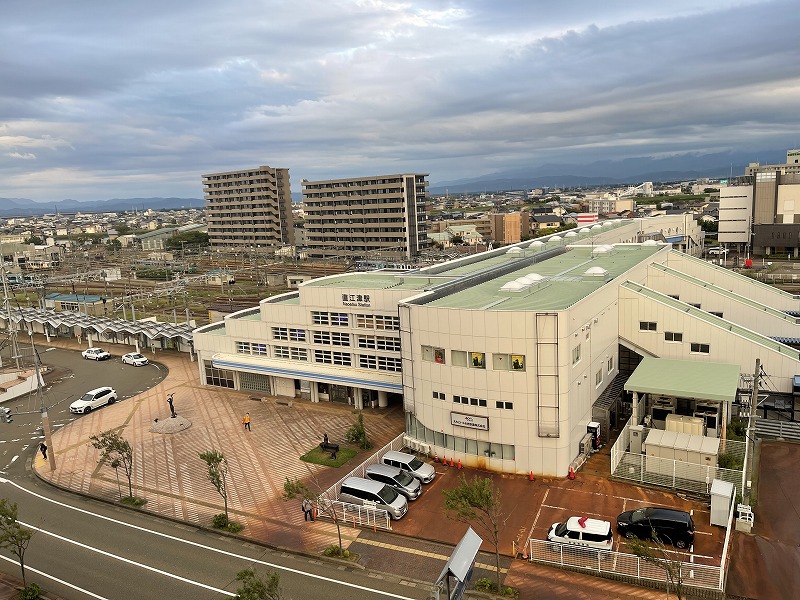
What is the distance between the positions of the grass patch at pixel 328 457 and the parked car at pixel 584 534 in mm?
10221

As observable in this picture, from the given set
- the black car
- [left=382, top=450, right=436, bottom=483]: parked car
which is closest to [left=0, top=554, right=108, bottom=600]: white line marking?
[left=382, top=450, right=436, bottom=483]: parked car

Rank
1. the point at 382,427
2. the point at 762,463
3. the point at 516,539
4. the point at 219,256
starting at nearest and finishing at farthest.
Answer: the point at 516,539
the point at 762,463
the point at 382,427
the point at 219,256

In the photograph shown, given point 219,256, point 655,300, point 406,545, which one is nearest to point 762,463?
point 655,300

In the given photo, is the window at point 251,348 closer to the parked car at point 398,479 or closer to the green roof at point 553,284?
the green roof at point 553,284

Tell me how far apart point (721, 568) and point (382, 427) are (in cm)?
1636

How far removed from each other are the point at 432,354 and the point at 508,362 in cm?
339

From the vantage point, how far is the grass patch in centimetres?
2446

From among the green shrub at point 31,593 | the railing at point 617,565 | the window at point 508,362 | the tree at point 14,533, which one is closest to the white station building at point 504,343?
the window at point 508,362

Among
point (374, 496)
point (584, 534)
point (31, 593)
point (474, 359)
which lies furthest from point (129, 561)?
point (584, 534)

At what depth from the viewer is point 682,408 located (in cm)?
2611

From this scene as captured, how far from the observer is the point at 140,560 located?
18.5 meters

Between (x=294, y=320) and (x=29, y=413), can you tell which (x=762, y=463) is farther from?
(x=29, y=413)

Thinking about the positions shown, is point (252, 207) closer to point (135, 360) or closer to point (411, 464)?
point (135, 360)

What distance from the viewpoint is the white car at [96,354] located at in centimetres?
4659
